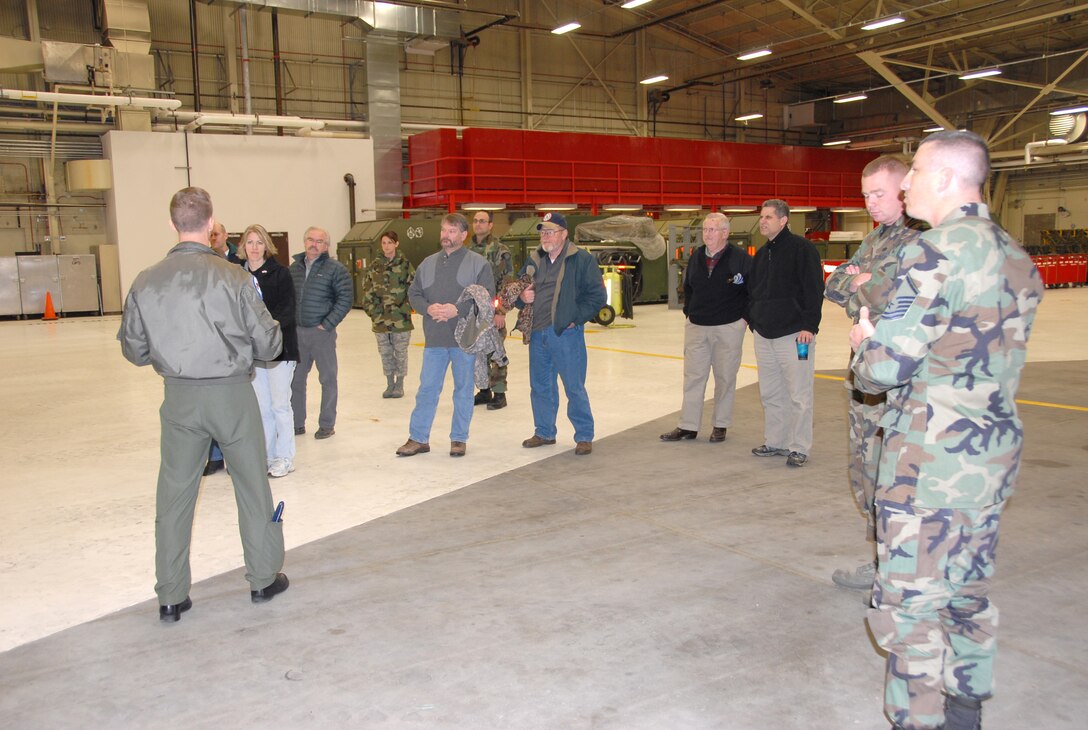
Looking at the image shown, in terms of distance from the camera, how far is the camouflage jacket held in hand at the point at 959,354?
2.14 m

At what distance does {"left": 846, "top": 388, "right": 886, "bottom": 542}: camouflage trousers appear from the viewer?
128 inches

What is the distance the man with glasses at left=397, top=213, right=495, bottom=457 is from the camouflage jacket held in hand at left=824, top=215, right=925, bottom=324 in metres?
2.91

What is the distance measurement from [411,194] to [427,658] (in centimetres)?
2096

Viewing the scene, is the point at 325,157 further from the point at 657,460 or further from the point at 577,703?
the point at 577,703

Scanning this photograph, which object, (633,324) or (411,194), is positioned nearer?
(633,324)

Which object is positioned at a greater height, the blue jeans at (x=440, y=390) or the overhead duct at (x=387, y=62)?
the overhead duct at (x=387, y=62)

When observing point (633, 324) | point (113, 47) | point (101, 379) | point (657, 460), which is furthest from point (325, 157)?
point (657, 460)

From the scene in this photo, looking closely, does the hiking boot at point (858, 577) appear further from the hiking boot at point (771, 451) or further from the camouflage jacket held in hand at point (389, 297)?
the camouflage jacket held in hand at point (389, 297)

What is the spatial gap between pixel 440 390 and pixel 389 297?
106 inches

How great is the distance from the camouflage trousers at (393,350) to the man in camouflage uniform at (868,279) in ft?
18.0

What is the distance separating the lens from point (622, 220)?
19.0 m

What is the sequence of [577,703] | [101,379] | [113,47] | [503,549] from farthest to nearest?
1. [113,47]
2. [101,379]
3. [503,549]
4. [577,703]

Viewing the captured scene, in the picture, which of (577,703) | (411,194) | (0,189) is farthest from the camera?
(411,194)

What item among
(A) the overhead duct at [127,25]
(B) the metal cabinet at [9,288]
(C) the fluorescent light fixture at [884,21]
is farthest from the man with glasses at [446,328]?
(C) the fluorescent light fixture at [884,21]
